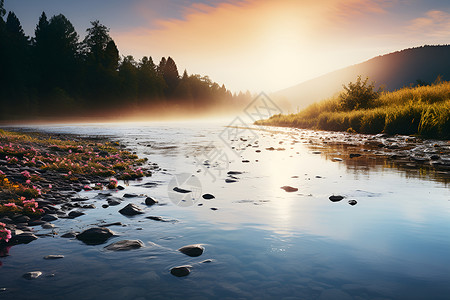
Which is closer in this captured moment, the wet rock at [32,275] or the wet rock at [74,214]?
the wet rock at [32,275]

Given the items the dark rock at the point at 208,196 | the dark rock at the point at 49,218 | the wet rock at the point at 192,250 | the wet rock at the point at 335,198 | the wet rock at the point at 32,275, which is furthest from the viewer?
the dark rock at the point at 208,196

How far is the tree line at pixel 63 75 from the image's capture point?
73.3 meters

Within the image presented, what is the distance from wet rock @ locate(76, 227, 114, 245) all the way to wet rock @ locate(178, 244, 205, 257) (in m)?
1.16

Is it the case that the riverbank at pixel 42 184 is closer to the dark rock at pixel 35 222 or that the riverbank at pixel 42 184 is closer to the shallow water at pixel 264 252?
the dark rock at pixel 35 222

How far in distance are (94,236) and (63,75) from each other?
9487 cm

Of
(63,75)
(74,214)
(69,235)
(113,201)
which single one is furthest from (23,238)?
(63,75)

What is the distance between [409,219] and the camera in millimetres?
5207

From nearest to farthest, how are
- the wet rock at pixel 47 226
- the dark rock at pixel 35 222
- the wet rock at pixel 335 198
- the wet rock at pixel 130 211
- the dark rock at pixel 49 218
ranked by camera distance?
the wet rock at pixel 47 226 < the dark rock at pixel 35 222 < the dark rock at pixel 49 218 < the wet rock at pixel 130 211 < the wet rock at pixel 335 198

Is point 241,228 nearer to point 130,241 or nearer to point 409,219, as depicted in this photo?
point 130,241

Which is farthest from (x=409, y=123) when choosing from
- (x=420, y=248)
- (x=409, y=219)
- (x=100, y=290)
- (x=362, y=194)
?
(x=100, y=290)

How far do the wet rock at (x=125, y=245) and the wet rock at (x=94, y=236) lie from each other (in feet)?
0.89

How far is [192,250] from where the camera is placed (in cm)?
398

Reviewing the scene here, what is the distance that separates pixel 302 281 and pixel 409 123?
20664mm

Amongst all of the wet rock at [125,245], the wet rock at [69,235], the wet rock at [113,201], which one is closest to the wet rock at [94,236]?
the wet rock at [69,235]
